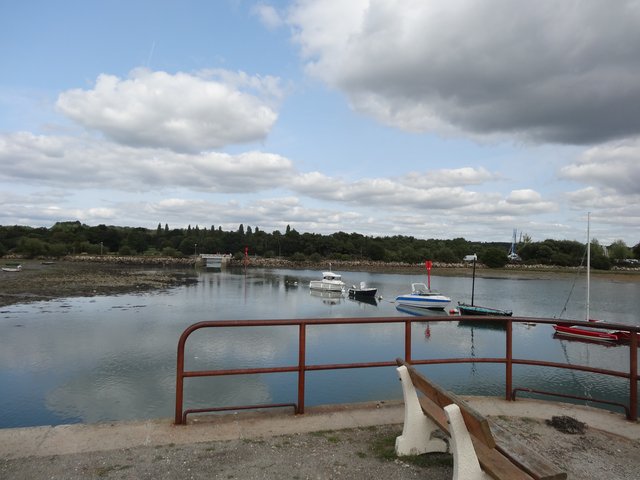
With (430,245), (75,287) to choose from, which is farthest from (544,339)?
(430,245)

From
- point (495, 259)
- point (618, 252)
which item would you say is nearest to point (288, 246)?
point (495, 259)

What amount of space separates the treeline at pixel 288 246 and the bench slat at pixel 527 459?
373 ft

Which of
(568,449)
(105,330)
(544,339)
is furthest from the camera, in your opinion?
(544,339)

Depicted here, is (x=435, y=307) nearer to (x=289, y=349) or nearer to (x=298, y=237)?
(x=289, y=349)

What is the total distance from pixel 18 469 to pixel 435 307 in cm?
3821

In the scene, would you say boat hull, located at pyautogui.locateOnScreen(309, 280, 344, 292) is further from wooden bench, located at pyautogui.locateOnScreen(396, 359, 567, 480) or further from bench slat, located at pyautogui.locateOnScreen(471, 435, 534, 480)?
bench slat, located at pyautogui.locateOnScreen(471, 435, 534, 480)

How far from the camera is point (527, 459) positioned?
3.14 m

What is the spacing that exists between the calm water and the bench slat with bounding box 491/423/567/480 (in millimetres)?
10368

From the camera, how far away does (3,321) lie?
25250 mm

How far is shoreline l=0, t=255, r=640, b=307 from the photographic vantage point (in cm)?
4191

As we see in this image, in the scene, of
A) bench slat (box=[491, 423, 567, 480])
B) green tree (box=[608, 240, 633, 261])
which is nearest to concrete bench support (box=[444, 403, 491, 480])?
bench slat (box=[491, 423, 567, 480])

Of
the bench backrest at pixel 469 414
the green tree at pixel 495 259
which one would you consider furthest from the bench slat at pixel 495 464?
the green tree at pixel 495 259

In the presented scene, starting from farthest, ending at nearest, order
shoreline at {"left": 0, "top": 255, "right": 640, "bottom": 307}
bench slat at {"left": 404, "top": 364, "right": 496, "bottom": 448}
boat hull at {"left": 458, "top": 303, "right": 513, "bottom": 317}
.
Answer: shoreline at {"left": 0, "top": 255, "right": 640, "bottom": 307} < boat hull at {"left": 458, "top": 303, "right": 513, "bottom": 317} < bench slat at {"left": 404, "top": 364, "right": 496, "bottom": 448}

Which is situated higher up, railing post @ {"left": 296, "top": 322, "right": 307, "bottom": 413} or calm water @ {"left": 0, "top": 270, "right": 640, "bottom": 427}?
railing post @ {"left": 296, "top": 322, "right": 307, "bottom": 413}
